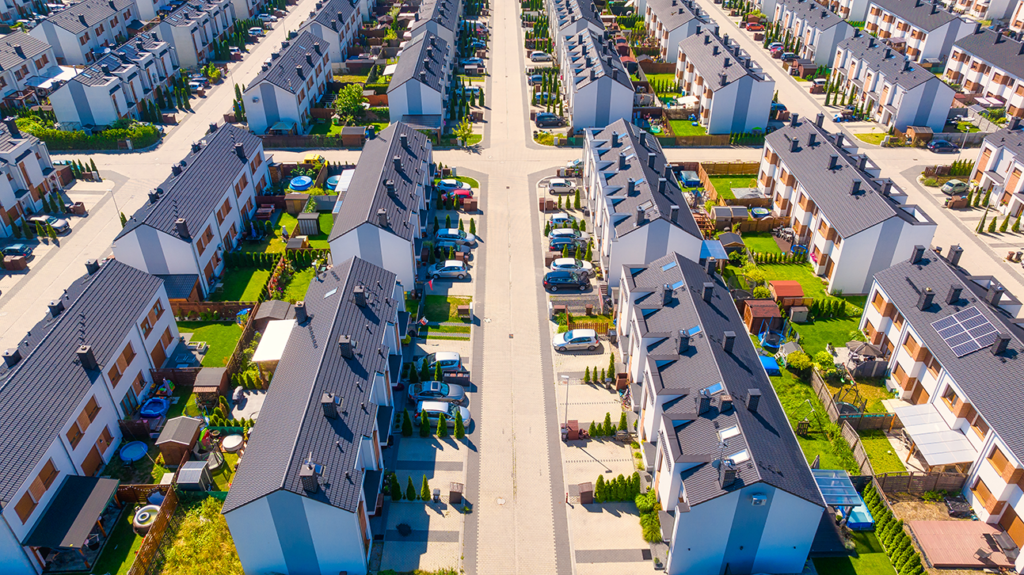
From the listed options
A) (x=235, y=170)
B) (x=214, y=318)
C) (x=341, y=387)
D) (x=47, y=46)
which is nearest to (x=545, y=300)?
(x=341, y=387)

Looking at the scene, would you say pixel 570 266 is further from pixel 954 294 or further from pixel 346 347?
pixel 954 294

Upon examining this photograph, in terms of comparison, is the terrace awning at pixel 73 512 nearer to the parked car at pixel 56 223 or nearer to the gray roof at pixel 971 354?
the parked car at pixel 56 223

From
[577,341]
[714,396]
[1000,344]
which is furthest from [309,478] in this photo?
[1000,344]

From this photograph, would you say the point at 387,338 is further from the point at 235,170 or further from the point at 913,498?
the point at 913,498

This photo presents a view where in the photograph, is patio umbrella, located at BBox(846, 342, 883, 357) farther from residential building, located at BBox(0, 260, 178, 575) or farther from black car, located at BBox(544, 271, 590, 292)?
residential building, located at BBox(0, 260, 178, 575)

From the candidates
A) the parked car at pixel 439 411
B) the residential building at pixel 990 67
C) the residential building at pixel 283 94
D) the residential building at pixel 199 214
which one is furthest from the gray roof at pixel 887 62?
the residential building at pixel 199 214

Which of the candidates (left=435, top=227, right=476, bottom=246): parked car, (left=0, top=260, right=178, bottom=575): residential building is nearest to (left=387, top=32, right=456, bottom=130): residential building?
(left=435, top=227, right=476, bottom=246): parked car
